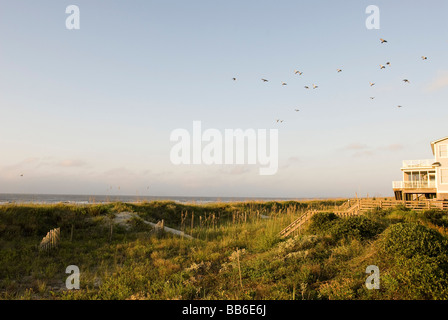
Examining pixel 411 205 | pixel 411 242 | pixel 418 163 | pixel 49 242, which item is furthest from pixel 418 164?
pixel 49 242

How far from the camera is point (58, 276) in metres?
11.9

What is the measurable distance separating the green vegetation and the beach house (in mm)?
14775

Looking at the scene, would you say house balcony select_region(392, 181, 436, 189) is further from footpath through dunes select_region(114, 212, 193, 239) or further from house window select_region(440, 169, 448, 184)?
footpath through dunes select_region(114, 212, 193, 239)

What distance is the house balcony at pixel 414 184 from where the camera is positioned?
3266cm

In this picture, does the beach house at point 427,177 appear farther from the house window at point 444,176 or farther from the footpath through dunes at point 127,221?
the footpath through dunes at point 127,221

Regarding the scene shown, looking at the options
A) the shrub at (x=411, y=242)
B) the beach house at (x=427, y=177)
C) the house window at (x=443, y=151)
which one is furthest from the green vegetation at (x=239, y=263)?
the house window at (x=443, y=151)

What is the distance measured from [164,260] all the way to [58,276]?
4.40 meters

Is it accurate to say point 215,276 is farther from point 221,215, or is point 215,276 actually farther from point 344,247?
point 221,215

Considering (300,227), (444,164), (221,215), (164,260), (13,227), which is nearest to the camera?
(164,260)

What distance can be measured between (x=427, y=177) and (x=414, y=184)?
2322mm

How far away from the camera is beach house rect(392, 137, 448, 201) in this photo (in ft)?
104

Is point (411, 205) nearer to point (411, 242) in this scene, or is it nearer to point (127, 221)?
point (411, 242)

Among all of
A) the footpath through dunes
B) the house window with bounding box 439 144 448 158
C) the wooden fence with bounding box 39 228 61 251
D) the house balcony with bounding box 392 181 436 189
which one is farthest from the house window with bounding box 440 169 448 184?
the wooden fence with bounding box 39 228 61 251
